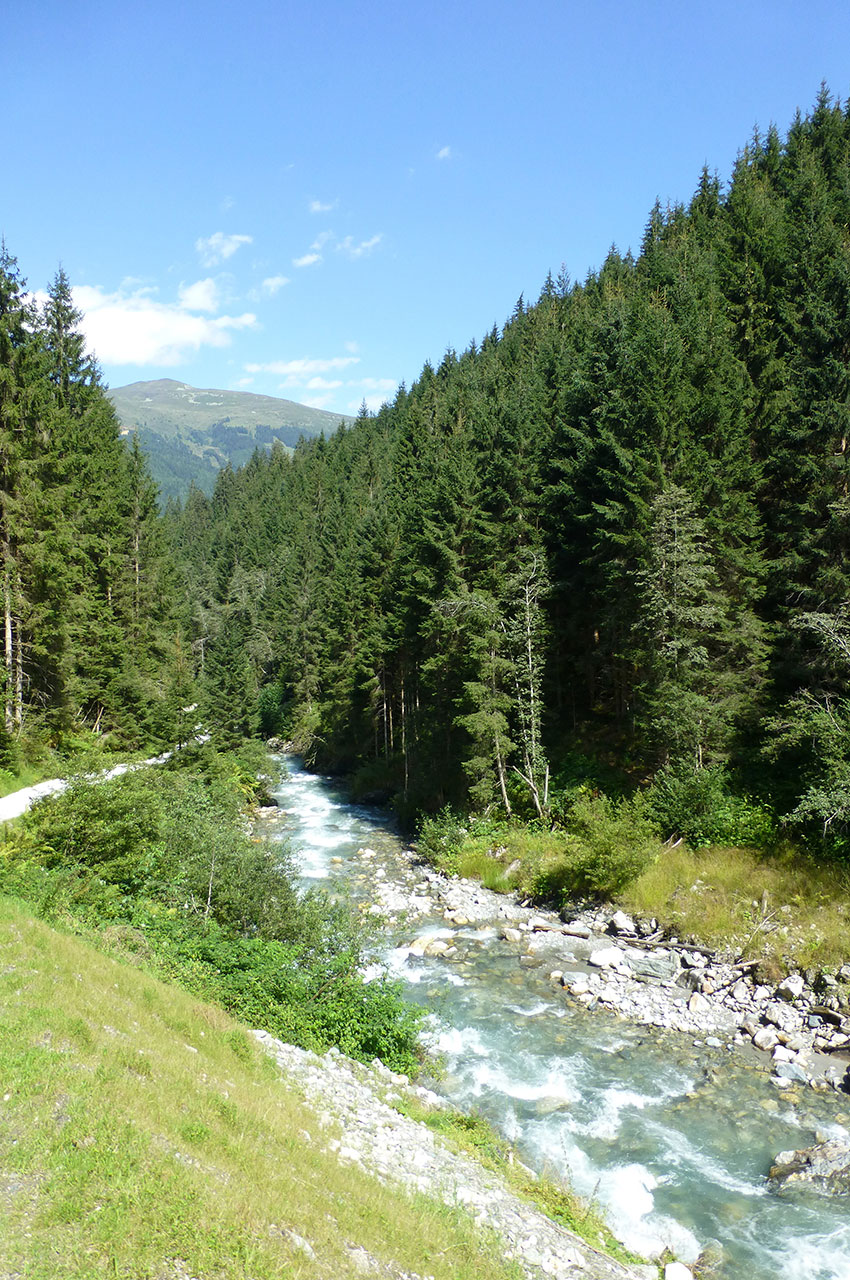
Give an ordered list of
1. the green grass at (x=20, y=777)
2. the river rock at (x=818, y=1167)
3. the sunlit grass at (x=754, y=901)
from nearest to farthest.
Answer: the river rock at (x=818, y=1167)
the sunlit grass at (x=754, y=901)
the green grass at (x=20, y=777)

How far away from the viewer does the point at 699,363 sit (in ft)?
84.3

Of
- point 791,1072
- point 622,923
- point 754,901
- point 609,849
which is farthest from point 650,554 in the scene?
point 791,1072

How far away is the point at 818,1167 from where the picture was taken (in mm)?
11141

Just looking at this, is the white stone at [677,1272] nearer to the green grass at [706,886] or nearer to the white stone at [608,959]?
the green grass at [706,886]

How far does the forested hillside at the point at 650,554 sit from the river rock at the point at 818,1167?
28.5 feet

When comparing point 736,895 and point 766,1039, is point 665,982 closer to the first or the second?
point 766,1039

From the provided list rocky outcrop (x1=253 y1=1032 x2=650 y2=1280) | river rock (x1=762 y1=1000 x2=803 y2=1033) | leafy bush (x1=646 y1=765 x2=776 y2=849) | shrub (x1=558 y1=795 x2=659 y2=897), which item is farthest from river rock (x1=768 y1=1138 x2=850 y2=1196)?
leafy bush (x1=646 y1=765 x2=776 y2=849)

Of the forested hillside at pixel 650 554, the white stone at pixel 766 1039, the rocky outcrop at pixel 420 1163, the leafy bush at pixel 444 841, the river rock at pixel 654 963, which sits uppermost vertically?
the forested hillside at pixel 650 554

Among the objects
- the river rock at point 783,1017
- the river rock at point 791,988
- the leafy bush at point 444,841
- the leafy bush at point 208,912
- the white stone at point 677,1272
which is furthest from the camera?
the leafy bush at point 444,841

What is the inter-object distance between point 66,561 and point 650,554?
2261cm

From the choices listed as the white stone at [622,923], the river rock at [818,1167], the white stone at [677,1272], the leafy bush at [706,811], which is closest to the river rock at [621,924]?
the white stone at [622,923]

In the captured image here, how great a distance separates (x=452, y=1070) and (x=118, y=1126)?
8903 mm

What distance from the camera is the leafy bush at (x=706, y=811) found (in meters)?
21.8

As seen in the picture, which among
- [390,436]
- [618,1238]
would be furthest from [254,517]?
[618,1238]
